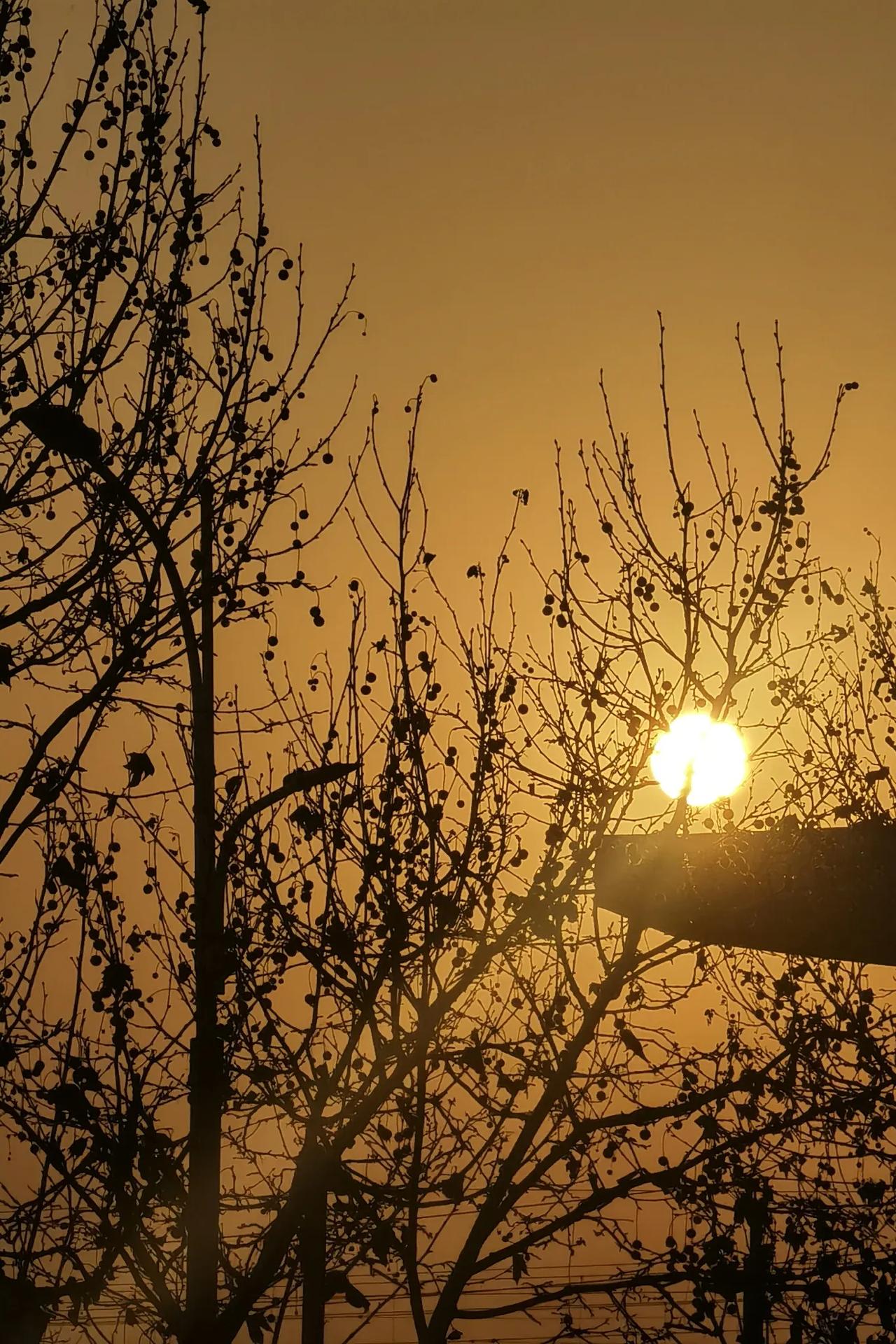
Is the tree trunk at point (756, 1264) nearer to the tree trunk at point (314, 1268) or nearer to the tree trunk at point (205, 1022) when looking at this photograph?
the tree trunk at point (314, 1268)

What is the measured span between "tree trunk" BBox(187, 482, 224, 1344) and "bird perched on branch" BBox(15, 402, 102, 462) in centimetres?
74

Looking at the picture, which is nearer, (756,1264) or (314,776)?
(314,776)

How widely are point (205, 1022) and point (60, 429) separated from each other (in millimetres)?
3191

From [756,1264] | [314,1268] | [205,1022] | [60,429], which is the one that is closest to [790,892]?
[756,1264]

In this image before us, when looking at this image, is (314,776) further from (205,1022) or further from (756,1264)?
(756,1264)

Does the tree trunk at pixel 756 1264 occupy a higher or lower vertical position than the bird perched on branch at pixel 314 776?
lower

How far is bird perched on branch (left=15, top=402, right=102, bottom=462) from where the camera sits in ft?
18.2

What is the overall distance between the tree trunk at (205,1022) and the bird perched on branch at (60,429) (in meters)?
0.74

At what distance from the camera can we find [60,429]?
18.2ft

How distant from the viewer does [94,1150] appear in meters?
6.56

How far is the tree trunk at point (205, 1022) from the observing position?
255 inches

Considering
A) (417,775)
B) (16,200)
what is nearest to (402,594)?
(417,775)

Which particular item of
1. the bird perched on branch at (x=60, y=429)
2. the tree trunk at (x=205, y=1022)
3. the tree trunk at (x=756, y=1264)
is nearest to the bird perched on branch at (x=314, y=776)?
the tree trunk at (x=205, y=1022)

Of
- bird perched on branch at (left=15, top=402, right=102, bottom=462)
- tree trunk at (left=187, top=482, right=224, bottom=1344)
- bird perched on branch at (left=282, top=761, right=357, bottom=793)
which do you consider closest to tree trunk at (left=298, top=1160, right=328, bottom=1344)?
tree trunk at (left=187, top=482, right=224, bottom=1344)
